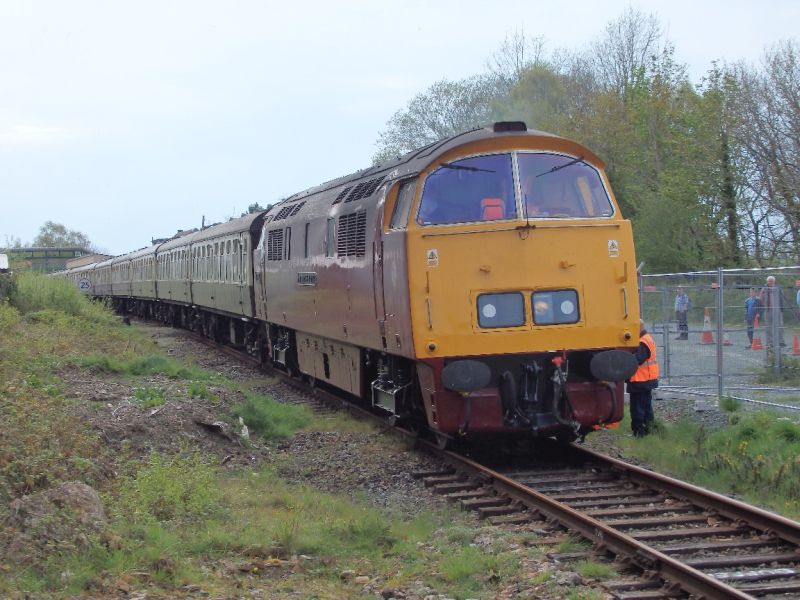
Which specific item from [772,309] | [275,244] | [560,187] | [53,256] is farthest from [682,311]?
[53,256]

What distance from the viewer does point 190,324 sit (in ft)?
107

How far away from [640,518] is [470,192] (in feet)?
11.6

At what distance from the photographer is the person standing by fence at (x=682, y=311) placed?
14.9 meters

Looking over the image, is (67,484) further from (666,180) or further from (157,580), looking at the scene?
(666,180)

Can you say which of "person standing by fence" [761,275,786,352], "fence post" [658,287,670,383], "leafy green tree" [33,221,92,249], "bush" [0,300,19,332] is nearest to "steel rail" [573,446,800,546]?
"person standing by fence" [761,275,786,352]

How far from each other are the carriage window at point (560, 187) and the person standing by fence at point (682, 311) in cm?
535

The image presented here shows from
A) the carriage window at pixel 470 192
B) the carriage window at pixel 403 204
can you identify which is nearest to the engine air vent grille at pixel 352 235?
the carriage window at pixel 403 204

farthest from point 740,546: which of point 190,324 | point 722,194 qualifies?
point 190,324

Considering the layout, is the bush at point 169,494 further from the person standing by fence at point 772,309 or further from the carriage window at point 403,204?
the person standing by fence at point 772,309

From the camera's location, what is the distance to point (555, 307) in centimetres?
948

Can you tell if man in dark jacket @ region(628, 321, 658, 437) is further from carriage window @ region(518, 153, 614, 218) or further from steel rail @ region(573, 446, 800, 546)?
carriage window @ region(518, 153, 614, 218)

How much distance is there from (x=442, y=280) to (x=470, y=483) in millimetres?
1886

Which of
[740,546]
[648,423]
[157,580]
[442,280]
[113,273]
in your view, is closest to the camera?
[157,580]

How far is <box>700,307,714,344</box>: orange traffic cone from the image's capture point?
14258mm
